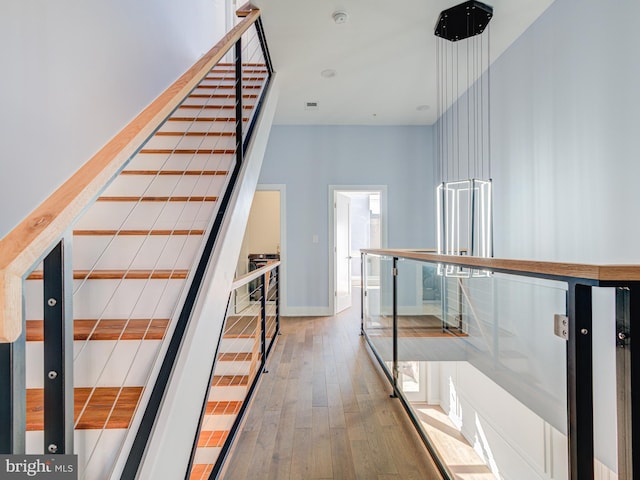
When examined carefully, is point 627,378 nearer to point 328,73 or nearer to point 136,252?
point 136,252

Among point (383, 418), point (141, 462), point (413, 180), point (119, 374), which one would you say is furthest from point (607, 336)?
point (413, 180)

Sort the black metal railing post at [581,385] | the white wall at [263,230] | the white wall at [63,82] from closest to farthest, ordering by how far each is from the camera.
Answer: the black metal railing post at [581,385] < the white wall at [63,82] < the white wall at [263,230]

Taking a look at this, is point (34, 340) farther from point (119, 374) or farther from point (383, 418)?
point (383, 418)

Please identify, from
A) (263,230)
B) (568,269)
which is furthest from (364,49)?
(263,230)

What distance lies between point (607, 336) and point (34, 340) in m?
2.75

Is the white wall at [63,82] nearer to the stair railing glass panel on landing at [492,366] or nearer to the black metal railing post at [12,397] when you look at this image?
the black metal railing post at [12,397]

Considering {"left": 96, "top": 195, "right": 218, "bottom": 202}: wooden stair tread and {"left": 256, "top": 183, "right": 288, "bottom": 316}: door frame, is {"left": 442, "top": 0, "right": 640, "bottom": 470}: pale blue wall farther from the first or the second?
{"left": 256, "top": 183, "right": 288, "bottom": 316}: door frame

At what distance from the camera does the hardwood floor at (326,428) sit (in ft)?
5.50

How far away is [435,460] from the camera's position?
1612 millimetres

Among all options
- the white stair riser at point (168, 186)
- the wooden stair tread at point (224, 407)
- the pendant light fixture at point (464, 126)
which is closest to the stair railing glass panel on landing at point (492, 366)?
the pendant light fixture at point (464, 126)

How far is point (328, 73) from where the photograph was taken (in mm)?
3775

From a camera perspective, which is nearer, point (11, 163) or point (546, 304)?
point (546, 304)

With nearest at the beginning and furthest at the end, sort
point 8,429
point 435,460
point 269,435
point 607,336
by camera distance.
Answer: point 8,429
point 435,460
point 607,336
point 269,435

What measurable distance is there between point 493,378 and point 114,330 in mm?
1802
